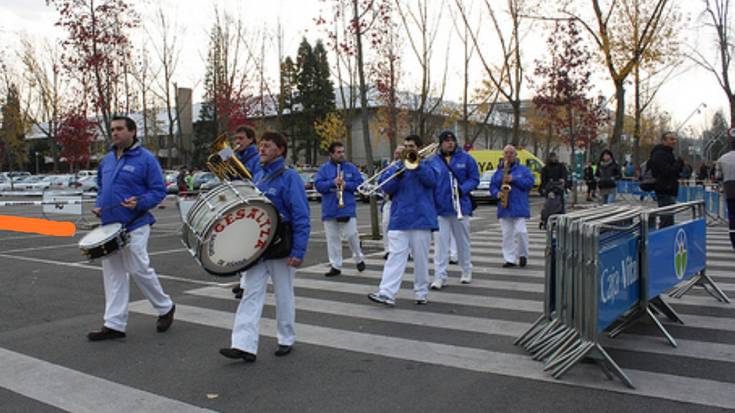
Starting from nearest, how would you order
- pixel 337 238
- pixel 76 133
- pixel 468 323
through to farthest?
pixel 468 323, pixel 337 238, pixel 76 133

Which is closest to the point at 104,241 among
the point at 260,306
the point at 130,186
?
the point at 130,186

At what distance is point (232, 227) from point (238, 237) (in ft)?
0.37

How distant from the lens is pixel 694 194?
18875mm

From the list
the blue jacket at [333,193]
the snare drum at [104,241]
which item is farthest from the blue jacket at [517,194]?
the snare drum at [104,241]

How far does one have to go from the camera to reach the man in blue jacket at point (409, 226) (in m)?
7.35

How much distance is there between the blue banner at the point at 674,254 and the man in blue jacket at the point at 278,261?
299 centimetres

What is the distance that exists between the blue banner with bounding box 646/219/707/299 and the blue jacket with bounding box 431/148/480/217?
2994 millimetres

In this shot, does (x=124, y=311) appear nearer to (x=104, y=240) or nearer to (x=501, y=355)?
(x=104, y=240)

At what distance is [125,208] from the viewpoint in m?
6.28

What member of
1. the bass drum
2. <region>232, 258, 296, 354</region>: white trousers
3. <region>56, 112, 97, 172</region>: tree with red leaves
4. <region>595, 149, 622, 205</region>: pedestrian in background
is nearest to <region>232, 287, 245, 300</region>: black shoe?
<region>232, 258, 296, 354</region>: white trousers

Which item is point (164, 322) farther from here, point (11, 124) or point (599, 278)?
point (11, 124)

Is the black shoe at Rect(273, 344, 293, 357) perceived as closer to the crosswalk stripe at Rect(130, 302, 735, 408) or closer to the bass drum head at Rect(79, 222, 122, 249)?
the crosswalk stripe at Rect(130, 302, 735, 408)

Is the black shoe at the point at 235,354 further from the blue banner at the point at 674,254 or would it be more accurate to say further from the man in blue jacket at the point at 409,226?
the blue banner at the point at 674,254

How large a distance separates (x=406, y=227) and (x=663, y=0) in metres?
19.6
